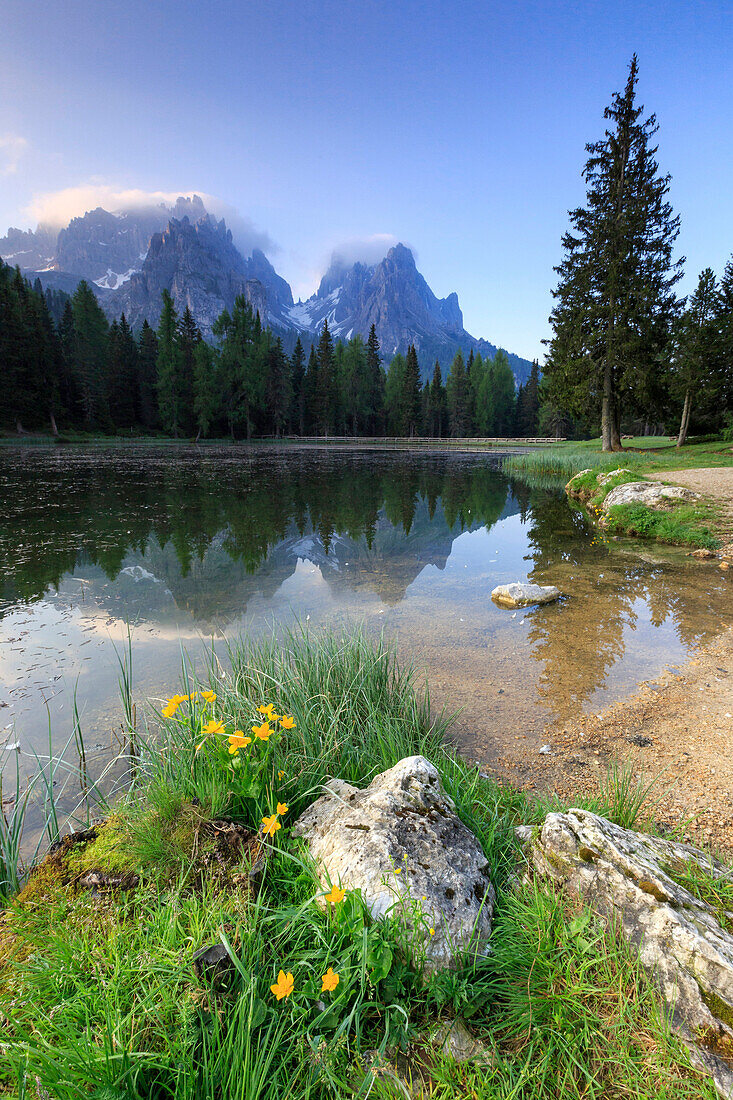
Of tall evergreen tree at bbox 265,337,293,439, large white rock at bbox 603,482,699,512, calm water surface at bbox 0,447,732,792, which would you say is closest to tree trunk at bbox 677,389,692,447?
calm water surface at bbox 0,447,732,792

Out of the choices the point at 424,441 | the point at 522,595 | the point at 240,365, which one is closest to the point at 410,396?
the point at 424,441

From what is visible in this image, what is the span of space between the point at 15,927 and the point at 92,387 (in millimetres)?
56699

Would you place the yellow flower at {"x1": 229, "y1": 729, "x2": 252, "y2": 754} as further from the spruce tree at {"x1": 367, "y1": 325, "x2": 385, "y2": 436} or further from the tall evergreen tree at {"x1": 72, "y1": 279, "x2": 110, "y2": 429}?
the spruce tree at {"x1": 367, "y1": 325, "x2": 385, "y2": 436}

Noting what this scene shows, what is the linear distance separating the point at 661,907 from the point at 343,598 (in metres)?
5.92

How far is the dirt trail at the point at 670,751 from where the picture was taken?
9.36ft

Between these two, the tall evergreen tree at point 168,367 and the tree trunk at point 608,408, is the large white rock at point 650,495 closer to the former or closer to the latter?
the tree trunk at point 608,408

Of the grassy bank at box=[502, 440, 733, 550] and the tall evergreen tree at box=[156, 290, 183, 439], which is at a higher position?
the tall evergreen tree at box=[156, 290, 183, 439]

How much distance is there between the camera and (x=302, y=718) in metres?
3.04

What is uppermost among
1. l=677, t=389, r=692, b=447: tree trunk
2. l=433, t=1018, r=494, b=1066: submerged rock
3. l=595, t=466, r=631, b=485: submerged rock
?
l=677, t=389, r=692, b=447: tree trunk

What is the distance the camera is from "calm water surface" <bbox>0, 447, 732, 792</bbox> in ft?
14.9

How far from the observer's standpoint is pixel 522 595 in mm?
7078

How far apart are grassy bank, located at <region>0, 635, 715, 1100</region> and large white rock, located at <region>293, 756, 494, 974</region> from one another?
0.07 m

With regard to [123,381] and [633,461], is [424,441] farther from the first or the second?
[633,461]

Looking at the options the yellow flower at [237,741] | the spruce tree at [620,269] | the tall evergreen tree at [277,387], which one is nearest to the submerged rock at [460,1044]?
the yellow flower at [237,741]
